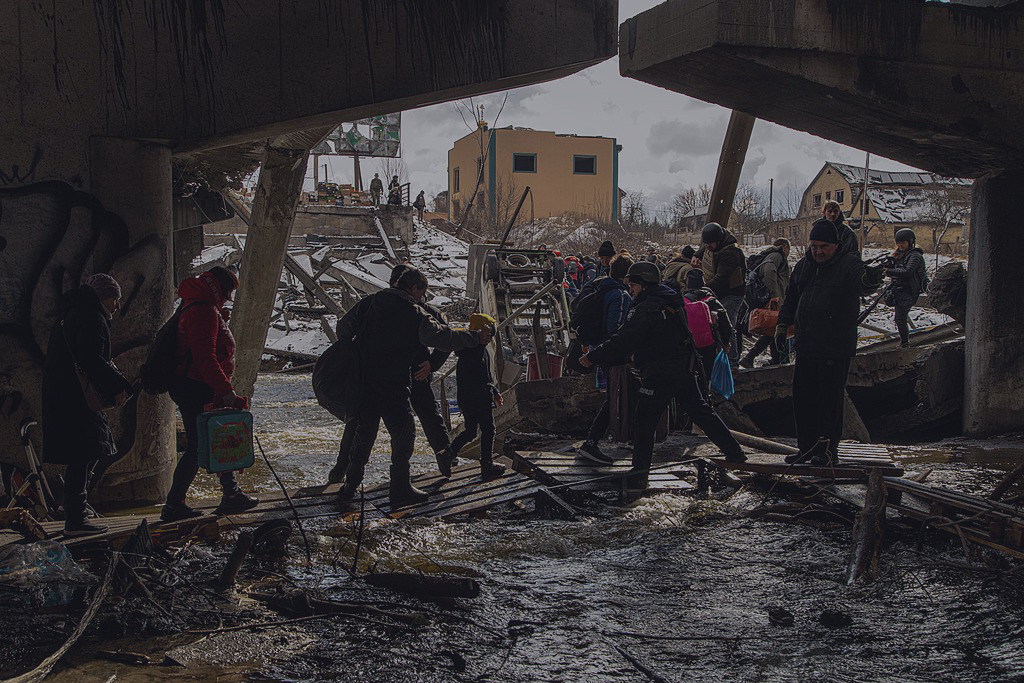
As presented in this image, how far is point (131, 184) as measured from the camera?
22.3 feet

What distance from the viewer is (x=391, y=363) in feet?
21.4

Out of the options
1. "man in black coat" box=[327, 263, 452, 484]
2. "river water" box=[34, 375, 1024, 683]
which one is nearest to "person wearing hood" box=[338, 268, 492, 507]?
"man in black coat" box=[327, 263, 452, 484]

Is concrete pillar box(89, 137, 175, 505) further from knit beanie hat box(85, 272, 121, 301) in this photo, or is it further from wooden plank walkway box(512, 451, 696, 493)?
wooden plank walkway box(512, 451, 696, 493)

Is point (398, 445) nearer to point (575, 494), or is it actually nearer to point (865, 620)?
point (575, 494)

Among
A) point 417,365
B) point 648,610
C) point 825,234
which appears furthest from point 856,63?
point 648,610

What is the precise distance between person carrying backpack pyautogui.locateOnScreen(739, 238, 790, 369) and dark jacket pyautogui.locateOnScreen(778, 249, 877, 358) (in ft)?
14.4

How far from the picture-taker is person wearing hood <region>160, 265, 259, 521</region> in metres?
5.77

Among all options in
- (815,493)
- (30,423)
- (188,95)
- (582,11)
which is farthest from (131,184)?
(815,493)

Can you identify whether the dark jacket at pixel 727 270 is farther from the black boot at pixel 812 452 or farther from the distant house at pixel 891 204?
the distant house at pixel 891 204

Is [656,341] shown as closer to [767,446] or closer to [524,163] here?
[767,446]

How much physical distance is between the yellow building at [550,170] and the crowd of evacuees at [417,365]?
160ft

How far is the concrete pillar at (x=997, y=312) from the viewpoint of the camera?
939 cm

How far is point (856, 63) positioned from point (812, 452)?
3764mm

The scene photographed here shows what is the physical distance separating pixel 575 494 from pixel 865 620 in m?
2.80
